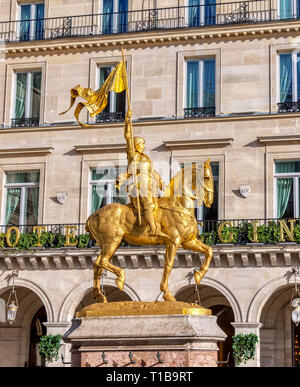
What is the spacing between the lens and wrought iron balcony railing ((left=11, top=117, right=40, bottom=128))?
3338 centimetres

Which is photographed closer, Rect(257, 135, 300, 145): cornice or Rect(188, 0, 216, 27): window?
Rect(257, 135, 300, 145): cornice

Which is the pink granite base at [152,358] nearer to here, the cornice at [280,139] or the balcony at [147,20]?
the cornice at [280,139]

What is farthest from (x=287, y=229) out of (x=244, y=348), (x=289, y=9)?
(x=289, y=9)

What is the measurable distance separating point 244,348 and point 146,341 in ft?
46.5

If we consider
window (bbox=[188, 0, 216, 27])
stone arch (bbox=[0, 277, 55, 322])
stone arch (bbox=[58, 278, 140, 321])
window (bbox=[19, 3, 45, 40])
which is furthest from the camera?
window (bbox=[19, 3, 45, 40])

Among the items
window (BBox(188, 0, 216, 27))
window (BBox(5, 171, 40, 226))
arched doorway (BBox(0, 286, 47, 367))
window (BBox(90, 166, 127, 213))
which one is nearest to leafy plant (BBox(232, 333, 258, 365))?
window (BBox(90, 166, 127, 213))

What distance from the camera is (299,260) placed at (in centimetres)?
2838

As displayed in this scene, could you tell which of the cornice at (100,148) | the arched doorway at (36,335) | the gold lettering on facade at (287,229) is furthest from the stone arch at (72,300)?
the gold lettering on facade at (287,229)

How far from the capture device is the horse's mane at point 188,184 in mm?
15953

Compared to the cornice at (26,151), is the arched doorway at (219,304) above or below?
below

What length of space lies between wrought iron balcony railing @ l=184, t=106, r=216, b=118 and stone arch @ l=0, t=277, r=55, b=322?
27.5 feet

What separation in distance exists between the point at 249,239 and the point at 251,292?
179 cm

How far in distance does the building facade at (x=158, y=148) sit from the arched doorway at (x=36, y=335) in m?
0.06

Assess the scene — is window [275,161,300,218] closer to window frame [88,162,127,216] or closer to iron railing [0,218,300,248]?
iron railing [0,218,300,248]
